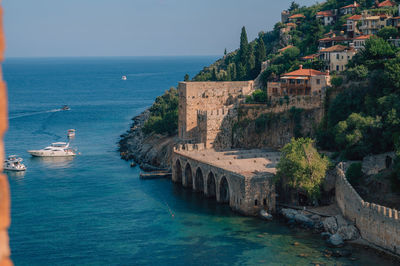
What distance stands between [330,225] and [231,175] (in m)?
10.2

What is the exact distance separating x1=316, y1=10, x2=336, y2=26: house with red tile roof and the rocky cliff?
105 feet

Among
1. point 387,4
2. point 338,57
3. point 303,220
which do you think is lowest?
point 303,220

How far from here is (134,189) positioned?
52.9m

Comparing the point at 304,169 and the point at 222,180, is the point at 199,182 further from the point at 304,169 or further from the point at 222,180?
the point at 304,169

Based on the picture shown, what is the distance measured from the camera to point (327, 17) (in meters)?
83.1

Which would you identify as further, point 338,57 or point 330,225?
point 338,57

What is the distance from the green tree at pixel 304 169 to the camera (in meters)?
42.0

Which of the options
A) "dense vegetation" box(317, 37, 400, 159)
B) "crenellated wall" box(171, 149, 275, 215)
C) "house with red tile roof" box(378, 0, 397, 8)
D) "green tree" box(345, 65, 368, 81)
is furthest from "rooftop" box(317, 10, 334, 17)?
"crenellated wall" box(171, 149, 275, 215)

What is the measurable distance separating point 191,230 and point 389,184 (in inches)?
568

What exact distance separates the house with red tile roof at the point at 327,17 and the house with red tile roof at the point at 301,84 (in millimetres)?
29209

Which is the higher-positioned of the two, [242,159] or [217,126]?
[217,126]

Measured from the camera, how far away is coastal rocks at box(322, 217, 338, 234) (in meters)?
37.3

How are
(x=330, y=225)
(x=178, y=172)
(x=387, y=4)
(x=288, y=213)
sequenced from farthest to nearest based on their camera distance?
(x=387, y=4) → (x=178, y=172) → (x=288, y=213) → (x=330, y=225)

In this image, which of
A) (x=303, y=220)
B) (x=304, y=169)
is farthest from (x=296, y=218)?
(x=304, y=169)
